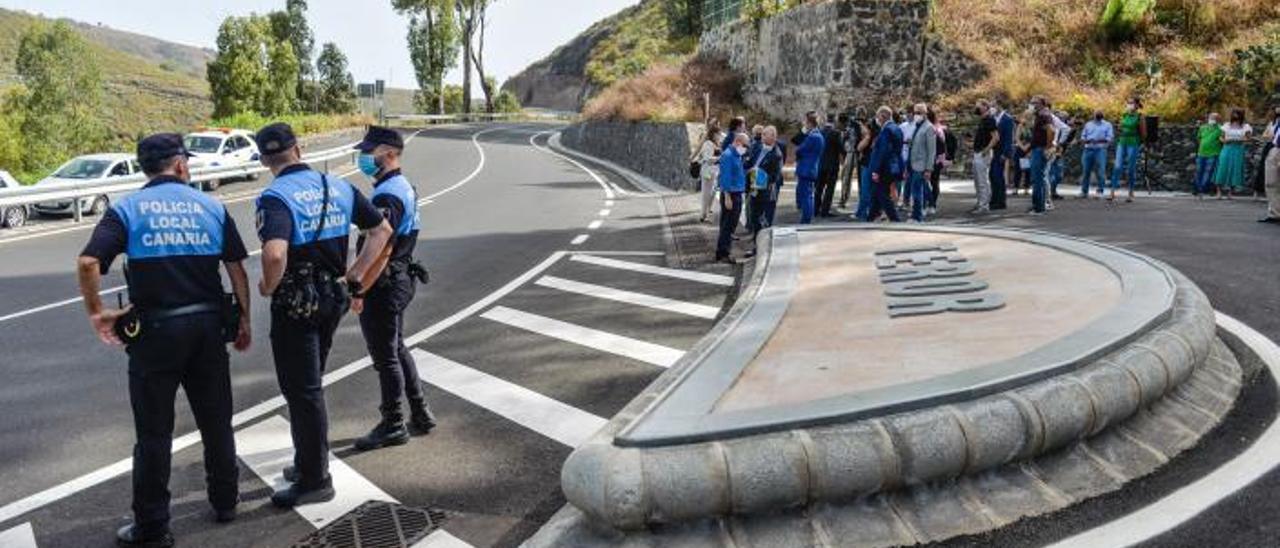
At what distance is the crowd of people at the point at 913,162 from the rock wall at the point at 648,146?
7063mm

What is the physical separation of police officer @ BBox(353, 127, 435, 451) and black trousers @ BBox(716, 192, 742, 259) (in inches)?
248

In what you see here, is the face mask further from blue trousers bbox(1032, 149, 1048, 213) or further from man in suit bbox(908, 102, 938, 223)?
blue trousers bbox(1032, 149, 1048, 213)

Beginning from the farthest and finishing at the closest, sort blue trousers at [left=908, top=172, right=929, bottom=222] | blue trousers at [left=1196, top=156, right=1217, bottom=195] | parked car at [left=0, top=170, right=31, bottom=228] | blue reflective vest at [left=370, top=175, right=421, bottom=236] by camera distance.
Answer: parked car at [left=0, top=170, right=31, bottom=228] < blue trousers at [left=1196, top=156, right=1217, bottom=195] < blue trousers at [left=908, top=172, right=929, bottom=222] < blue reflective vest at [left=370, top=175, right=421, bottom=236]

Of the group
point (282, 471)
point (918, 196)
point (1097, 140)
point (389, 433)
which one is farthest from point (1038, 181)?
point (282, 471)

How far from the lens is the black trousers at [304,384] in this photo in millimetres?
4977

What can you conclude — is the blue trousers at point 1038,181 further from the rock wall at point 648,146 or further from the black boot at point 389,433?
the black boot at point 389,433

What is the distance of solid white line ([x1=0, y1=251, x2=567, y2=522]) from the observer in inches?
192

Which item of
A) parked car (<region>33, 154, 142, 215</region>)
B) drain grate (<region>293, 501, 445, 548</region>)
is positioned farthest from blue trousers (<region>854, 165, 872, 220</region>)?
parked car (<region>33, 154, 142, 215</region>)

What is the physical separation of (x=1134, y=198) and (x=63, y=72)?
74769 millimetres

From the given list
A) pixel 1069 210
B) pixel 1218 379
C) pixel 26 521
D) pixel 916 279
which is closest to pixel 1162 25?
pixel 1069 210

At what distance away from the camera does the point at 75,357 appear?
8016 mm

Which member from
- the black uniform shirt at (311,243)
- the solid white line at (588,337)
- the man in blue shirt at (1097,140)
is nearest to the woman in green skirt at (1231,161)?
the man in blue shirt at (1097,140)

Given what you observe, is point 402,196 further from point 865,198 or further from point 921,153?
point 865,198

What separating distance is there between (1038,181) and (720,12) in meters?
25.6
